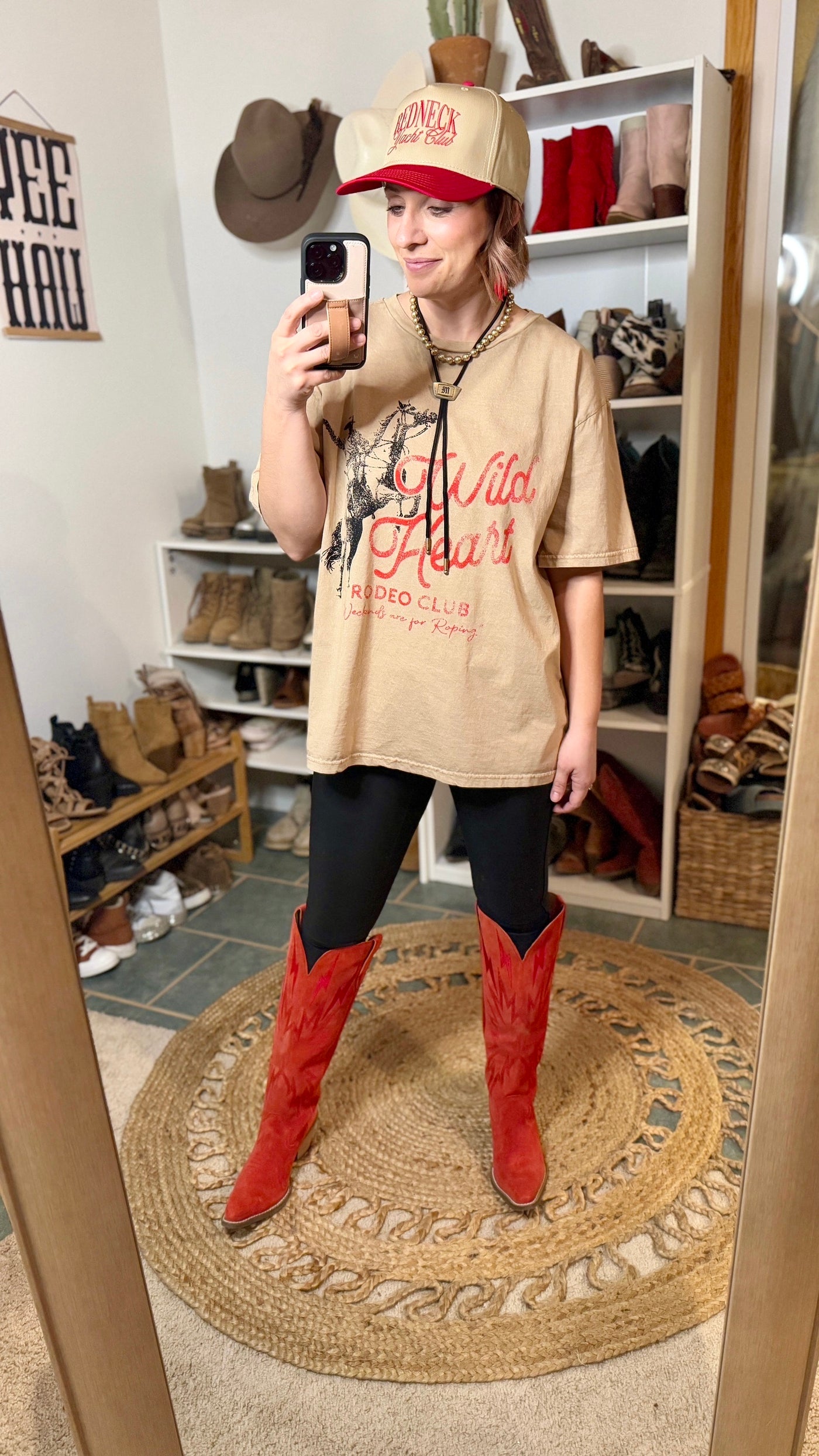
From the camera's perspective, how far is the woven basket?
7.06ft

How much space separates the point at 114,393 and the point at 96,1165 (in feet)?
6.87

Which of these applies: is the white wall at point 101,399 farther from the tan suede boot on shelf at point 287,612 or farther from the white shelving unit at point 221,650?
the tan suede boot on shelf at point 287,612

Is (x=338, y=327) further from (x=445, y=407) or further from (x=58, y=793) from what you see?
(x=58, y=793)

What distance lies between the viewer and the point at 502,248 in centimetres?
A: 114

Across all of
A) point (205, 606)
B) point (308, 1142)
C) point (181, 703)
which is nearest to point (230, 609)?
point (205, 606)

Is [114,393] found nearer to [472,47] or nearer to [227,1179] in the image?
[472,47]

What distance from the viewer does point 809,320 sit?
2131 mm

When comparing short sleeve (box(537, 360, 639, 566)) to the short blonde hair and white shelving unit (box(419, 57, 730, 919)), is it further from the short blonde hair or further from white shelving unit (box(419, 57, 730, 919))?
white shelving unit (box(419, 57, 730, 919))

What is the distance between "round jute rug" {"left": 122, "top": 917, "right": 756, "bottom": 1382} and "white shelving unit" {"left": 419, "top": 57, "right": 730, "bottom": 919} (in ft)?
1.51

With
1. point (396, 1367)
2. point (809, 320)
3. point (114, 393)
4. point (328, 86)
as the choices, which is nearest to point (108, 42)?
point (328, 86)

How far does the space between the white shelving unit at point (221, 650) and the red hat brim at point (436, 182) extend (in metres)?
1.42

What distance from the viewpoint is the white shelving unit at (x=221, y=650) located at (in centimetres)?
256

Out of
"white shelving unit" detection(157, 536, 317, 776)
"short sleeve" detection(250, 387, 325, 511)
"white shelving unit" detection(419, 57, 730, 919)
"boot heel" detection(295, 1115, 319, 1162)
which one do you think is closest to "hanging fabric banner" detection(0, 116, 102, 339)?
"white shelving unit" detection(157, 536, 317, 776)

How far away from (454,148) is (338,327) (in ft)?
0.76
